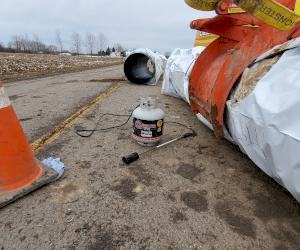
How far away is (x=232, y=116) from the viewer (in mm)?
2096

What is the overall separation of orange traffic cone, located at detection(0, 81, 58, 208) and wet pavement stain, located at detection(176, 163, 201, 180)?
111cm

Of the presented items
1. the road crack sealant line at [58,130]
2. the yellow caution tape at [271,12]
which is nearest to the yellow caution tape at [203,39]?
the road crack sealant line at [58,130]

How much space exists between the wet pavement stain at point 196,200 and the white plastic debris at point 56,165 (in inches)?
40.4

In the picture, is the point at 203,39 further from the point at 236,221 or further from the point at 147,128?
the point at 236,221

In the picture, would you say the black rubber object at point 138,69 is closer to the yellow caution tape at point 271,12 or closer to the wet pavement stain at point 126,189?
the wet pavement stain at point 126,189

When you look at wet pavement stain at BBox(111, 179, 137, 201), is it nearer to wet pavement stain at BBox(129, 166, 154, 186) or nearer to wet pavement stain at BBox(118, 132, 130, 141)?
wet pavement stain at BBox(129, 166, 154, 186)

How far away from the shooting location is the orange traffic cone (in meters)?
1.90

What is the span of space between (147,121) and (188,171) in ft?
2.18

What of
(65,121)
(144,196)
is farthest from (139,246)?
(65,121)

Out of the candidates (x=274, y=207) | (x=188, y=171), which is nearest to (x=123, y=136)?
(x=188, y=171)

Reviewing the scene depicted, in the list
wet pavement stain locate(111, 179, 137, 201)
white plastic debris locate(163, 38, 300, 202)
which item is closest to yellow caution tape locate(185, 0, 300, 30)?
white plastic debris locate(163, 38, 300, 202)

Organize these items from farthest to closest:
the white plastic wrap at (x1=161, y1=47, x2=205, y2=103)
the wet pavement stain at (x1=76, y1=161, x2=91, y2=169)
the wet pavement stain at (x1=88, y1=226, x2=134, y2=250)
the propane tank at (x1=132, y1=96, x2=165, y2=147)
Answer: the white plastic wrap at (x1=161, y1=47, x2=205, y2=103) < the propane tank at (x1=132, y1=96, x2=165, y2=147) < the wet pavement stain at (x1=76, y1=161, x2=91, y2=169) < the wet pavement stain at (x1=88, y1=226, x2=134, y2=250)

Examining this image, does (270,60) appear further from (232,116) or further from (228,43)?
(228,43)

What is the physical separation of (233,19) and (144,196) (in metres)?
1.84
